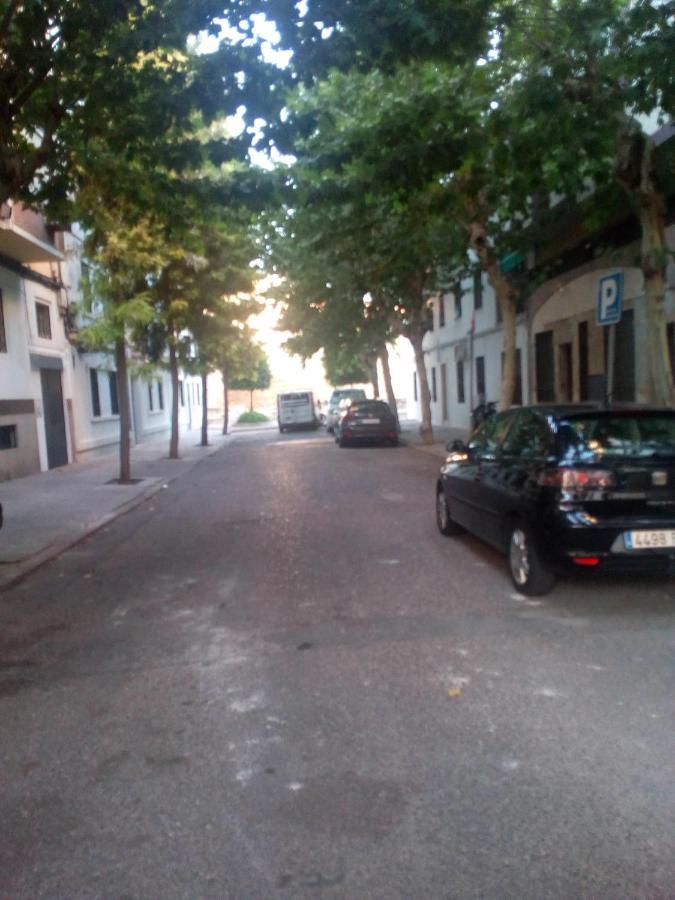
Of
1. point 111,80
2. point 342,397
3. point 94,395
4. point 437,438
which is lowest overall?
point 437,438

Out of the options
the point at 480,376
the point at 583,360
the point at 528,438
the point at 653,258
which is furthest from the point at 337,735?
the point at 480,376

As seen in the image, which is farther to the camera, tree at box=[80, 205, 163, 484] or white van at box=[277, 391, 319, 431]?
white van at box=[277, 391, 319, 431]

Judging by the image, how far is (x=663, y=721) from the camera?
4.19 m

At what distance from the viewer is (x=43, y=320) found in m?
21.7

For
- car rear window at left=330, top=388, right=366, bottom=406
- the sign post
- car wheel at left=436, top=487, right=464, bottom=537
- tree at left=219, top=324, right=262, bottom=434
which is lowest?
car wheel at left=436, top=487, right=464, bottom=537

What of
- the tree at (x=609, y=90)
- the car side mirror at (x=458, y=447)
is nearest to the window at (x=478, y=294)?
the tree at (x=609, y=90)

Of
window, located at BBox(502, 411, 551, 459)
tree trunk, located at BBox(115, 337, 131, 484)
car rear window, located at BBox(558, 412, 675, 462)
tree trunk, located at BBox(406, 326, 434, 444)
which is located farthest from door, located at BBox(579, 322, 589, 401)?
car rear window, located at BBox(558, 412, 675, 462)

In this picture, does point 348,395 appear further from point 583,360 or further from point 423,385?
point 583,360

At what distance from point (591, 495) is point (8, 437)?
1549 cm

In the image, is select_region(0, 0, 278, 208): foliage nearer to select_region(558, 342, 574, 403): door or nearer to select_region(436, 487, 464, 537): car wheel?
select_region(436, 487, 464, 537): car wheel

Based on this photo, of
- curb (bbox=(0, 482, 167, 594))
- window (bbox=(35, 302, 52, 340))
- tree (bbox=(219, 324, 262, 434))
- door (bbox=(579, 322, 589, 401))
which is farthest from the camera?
tree (bbox=(219, 324, 262, 434))

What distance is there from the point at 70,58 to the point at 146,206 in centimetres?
203

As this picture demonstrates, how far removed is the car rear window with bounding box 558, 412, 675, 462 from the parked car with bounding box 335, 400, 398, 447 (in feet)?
64.7

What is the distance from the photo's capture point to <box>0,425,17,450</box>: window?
18.3m
